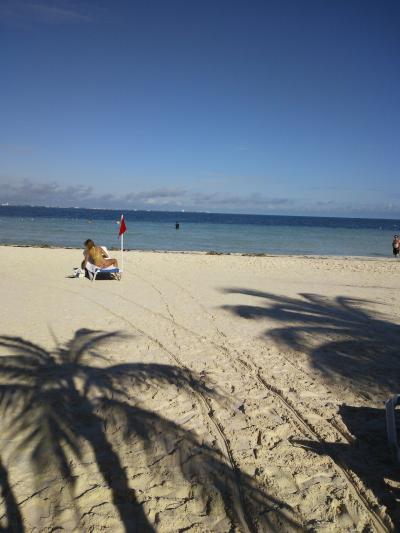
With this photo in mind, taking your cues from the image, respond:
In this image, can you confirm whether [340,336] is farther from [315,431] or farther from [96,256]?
[96,256]

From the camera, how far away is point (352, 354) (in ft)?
21.0

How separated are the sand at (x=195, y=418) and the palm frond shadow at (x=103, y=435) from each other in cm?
2

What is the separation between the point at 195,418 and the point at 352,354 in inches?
135

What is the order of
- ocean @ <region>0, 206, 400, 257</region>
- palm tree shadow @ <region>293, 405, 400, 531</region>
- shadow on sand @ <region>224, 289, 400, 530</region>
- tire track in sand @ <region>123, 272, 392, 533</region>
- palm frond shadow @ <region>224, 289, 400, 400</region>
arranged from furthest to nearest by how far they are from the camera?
ocean @ <region>0, 206, 400, 257</region>
palm frond shadow @ <region>224, 289, 400, 400</region>
shadow on sand @ <region>224, 289, 400, 530</region>
palm tree shadow @ <region>293, 405, 400, 531</region>
tire track in sand @ <region>123, 272, 392, 533</region>

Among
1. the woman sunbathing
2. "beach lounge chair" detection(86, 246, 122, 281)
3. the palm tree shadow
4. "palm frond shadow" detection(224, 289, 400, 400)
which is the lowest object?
the palm tree shadow

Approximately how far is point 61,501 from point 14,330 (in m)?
4.60

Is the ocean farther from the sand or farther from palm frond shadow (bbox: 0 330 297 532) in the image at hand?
palm frond shadow (bbox: 0 330 297 532)

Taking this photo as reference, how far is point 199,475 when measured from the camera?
11.0 ft

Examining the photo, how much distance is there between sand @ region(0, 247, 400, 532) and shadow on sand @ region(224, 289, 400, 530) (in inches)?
1.0

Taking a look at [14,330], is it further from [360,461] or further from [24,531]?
[360,461]

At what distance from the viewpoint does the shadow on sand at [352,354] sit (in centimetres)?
356

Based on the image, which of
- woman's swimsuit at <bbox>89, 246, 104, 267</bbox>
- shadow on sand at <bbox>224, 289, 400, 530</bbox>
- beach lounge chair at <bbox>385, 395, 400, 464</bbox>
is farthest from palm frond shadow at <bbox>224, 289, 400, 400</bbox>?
woman's swimsuit at <bbox>89, 246, 104, 267</bbox>

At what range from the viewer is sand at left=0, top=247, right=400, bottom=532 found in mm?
2988

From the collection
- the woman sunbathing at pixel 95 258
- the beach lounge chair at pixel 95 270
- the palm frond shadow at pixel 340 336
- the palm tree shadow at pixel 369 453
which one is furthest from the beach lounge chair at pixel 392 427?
the woman sunbathing at pixel 95 258
